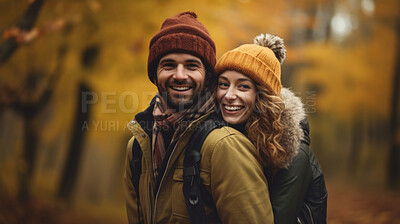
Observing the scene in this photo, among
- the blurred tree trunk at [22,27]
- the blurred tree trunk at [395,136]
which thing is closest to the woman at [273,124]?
the blurred tree trunk at [22,27]

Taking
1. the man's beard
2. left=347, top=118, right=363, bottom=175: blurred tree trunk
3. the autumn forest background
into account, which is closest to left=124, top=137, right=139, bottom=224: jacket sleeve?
the man's beard

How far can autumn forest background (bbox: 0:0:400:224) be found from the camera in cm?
649

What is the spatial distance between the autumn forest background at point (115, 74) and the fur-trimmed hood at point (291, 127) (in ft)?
5.54

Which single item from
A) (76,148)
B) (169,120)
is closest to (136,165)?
(169,120)

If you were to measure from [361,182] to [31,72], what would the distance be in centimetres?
1493

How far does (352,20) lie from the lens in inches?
525

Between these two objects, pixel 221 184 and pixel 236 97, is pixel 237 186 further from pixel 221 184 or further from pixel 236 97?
pixel 236 97

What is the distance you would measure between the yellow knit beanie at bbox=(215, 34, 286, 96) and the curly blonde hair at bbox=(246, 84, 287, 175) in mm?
86

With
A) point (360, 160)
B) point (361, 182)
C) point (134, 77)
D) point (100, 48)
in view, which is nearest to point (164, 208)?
point (134, 77)

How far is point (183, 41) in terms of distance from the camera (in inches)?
93.0

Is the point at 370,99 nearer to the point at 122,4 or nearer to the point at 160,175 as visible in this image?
the point at 122,4

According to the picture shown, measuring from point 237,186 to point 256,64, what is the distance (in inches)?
39.2

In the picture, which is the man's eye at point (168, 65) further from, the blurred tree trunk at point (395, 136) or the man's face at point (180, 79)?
the blurred tree trunk at point (395, 136)

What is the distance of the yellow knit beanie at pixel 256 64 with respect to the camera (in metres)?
2.33
